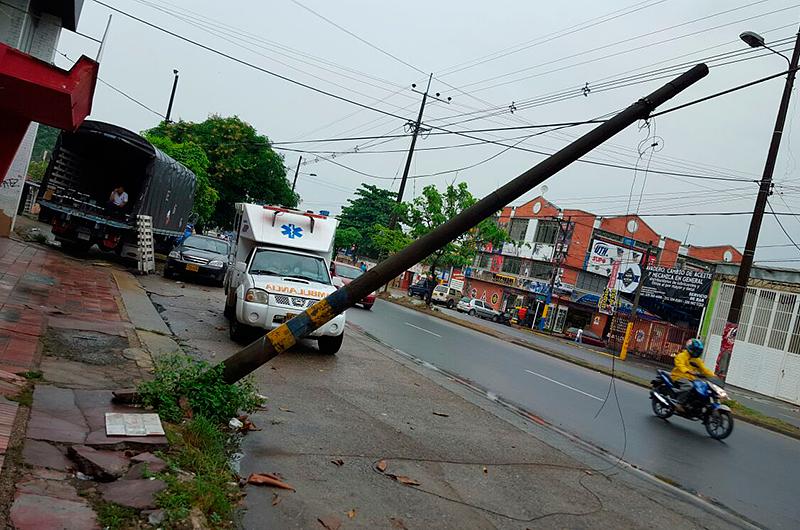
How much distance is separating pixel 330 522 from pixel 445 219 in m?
33.2

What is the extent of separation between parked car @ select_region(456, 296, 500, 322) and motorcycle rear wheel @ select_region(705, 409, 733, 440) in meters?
41.0

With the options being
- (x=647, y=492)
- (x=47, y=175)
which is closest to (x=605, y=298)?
(x=47, y=175)

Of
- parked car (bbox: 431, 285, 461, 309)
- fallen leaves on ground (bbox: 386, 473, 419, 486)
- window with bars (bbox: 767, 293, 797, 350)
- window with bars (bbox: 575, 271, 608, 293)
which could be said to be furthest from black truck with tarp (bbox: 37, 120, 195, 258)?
window with bars (bbox: 575, 271, 608, 293)

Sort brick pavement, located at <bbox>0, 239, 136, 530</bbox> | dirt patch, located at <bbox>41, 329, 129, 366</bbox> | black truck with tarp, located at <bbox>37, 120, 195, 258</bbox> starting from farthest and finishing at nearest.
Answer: black truck with tarp, located at <bbox>37, 120, 195, 258</bbox> → dirt patch, located at <bbox>41, 329, 129, 366</bbox> → brick pavement, located at <bbox>0, 239, 136, 530</bbox>

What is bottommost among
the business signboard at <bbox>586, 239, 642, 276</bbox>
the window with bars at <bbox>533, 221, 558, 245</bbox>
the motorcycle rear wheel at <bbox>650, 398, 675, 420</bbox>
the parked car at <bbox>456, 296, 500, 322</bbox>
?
the parked car at <bbox>456, 296, 500, 322</bbox>

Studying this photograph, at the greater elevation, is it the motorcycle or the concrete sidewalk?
the motorcycle

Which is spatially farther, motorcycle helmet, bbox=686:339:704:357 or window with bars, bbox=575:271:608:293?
window with bars, bbox=575:271:608:293

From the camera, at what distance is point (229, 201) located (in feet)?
135

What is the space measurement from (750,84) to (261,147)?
108ft

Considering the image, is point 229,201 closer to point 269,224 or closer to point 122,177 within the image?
point 122,177

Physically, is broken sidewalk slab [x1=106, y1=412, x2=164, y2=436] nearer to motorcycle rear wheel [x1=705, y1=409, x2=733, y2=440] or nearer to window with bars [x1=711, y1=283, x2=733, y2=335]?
motorcycle rear wheel [x1=705, y1=409, x2=733, y2=440]

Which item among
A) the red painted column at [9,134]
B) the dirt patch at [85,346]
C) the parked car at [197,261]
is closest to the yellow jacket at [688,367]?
the dirt patch at [85,346]

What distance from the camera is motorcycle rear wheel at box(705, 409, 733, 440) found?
1089 cm

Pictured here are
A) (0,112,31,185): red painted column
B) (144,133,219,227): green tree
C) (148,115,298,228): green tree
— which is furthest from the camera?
(148,115,298,228): green tree
